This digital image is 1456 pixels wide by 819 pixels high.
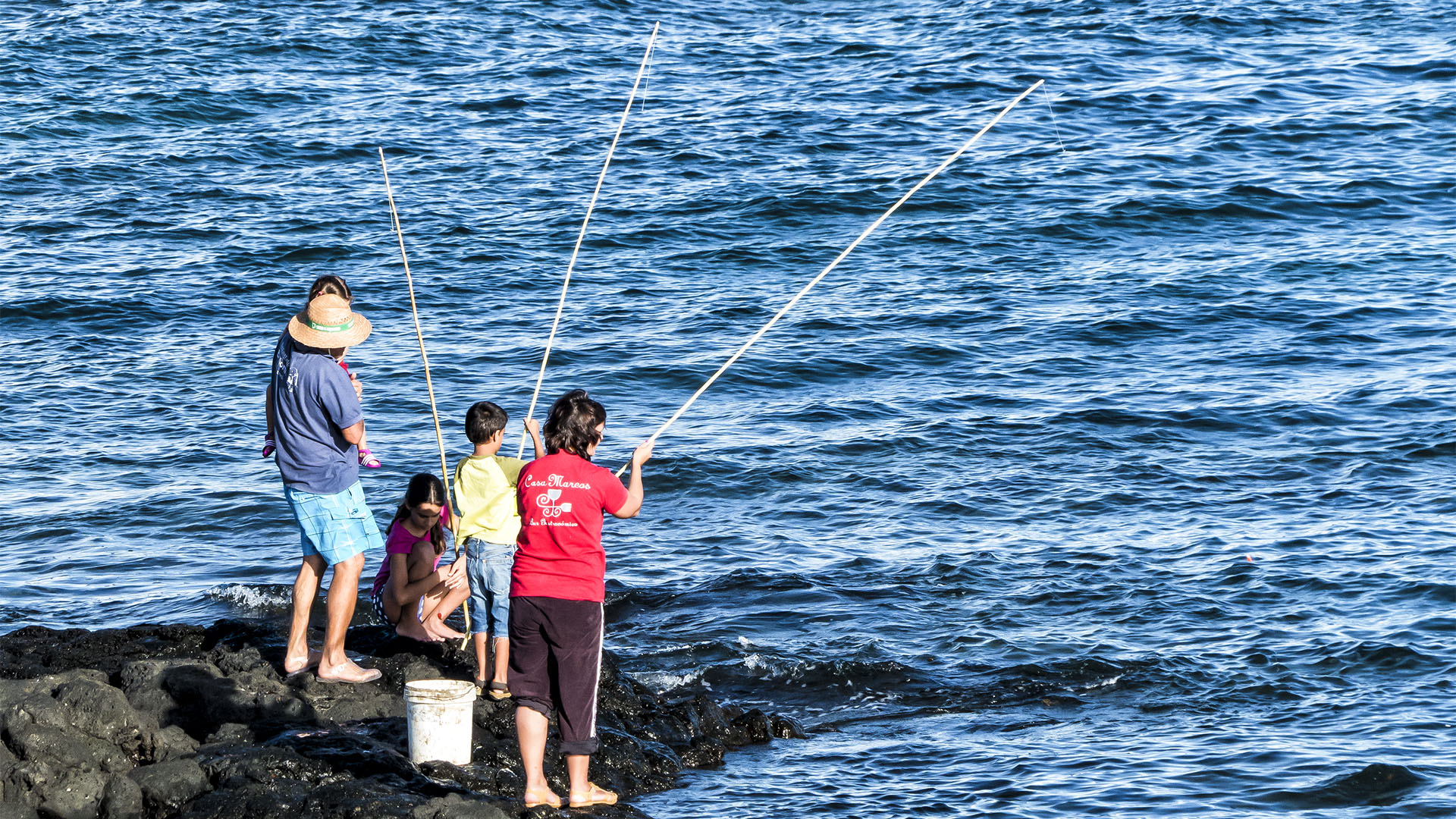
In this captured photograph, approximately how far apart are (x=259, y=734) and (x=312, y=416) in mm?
1245

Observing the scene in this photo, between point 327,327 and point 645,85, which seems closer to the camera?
point 327,327

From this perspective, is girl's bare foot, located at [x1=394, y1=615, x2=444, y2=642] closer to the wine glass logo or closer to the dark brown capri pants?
the dark brown capri pants

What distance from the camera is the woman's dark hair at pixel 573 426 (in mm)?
5367

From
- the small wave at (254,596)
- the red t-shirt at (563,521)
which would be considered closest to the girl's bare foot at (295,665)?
the red t-shirt at (563,521)

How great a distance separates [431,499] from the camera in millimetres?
6746

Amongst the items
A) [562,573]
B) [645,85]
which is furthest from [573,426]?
[645,85]

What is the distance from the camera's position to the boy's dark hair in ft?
20.5

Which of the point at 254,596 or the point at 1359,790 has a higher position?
the point at 254,596

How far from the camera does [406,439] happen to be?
11609mm

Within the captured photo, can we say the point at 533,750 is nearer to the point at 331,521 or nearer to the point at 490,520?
the point at 490,520

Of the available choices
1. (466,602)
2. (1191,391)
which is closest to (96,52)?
(1191,391)

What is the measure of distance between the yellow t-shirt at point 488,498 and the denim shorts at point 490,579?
4 centimetres

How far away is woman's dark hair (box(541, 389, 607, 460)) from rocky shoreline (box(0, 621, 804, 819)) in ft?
4.04

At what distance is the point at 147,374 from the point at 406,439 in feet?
10.0
